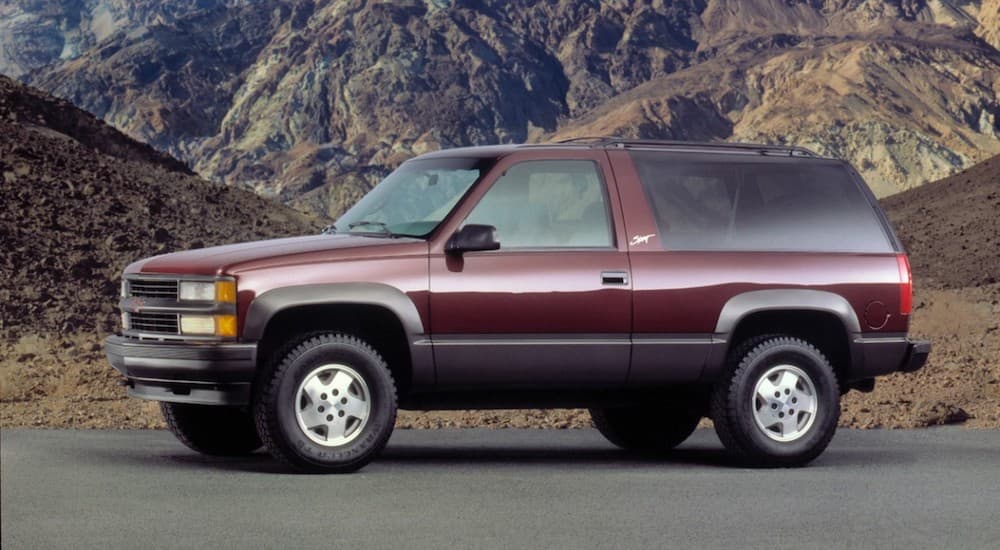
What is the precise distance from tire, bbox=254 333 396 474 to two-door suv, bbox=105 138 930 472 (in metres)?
0.01

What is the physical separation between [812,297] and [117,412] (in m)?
9.27

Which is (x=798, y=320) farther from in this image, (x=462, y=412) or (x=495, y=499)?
(x=462, y=412)

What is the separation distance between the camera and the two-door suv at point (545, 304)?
997 centimetres

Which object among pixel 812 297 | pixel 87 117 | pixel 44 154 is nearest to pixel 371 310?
pixel 812 297

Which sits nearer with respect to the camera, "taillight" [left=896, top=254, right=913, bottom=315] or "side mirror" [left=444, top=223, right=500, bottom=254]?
"side mirror" [left=444, top=223, right=500, bottom=254]

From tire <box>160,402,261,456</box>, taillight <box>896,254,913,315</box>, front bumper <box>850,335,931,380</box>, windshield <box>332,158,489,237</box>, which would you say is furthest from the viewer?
tire <box>160,402,261,456</box>

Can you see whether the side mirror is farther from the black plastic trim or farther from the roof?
the black plastic trim

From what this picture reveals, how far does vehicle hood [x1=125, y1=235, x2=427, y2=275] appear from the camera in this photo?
9906mm

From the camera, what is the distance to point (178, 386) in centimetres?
995

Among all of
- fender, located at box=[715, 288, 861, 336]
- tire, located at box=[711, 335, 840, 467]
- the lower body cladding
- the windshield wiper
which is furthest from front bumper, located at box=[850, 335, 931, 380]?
the windshield wiper

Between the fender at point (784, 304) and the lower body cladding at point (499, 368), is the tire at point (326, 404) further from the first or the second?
the fender at point (784, 304)

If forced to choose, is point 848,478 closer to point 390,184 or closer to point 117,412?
point 390,184

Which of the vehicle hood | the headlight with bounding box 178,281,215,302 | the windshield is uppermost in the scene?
the windshield

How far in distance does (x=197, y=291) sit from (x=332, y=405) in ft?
3.65
